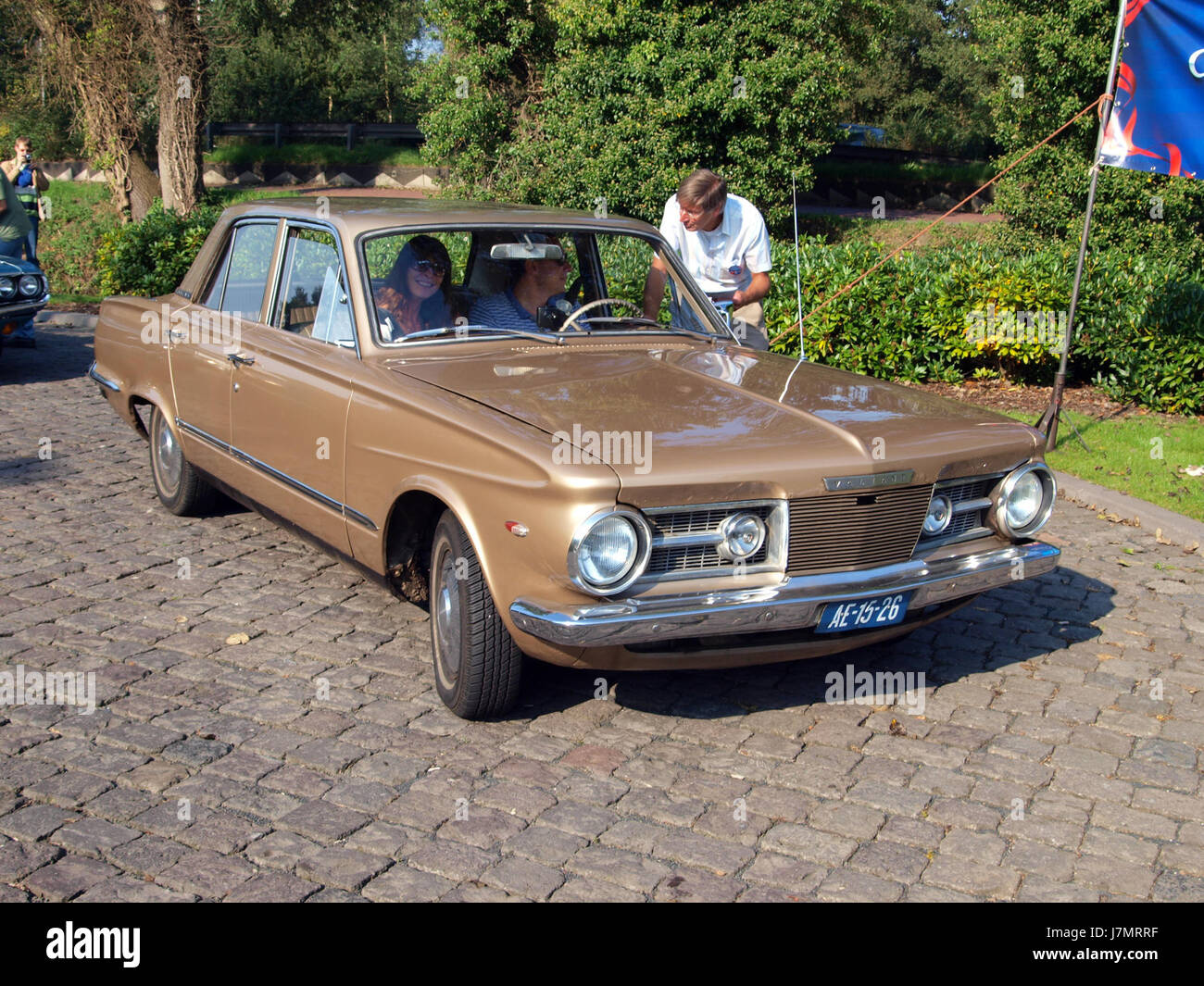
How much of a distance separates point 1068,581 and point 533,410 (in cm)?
350

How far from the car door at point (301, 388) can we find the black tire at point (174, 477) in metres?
1.07

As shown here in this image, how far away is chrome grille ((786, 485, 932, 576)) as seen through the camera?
13.3 ft

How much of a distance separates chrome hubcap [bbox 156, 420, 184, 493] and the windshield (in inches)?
87.1

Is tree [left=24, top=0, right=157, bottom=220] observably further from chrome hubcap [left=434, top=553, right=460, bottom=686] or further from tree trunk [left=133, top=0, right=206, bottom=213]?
chrome hubcap [left=434, top=553, right=460, bottom=686]

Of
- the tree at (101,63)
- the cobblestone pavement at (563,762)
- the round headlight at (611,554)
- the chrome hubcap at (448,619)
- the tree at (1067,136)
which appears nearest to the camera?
the cobblestone pavement at (563,762)

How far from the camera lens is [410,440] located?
14.3ft

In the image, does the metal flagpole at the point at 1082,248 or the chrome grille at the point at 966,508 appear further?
the metal flagpole at the point at 1082,248

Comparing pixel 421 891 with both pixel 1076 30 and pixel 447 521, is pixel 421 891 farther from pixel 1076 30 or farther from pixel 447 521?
pixel 1076 30

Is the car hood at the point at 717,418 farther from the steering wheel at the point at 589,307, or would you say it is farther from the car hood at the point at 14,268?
the car hood at the point at 14,268

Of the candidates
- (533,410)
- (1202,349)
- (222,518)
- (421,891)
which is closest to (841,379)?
(533,410)

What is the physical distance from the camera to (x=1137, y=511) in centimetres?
743

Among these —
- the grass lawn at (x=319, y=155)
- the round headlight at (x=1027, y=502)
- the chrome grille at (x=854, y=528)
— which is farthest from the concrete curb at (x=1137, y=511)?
the grass lawn at (x=319, y=155)

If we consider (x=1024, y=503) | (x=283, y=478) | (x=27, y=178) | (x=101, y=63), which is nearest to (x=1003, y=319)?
(x=1024, y=503)

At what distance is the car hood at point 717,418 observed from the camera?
3.90 meters
